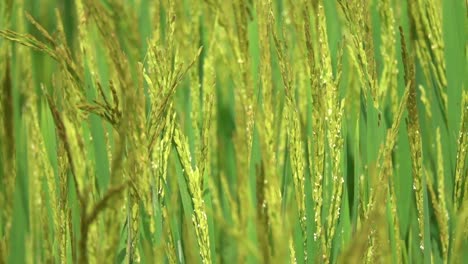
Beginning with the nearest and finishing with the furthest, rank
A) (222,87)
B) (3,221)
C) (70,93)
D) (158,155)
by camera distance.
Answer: (158,155)
(70,93)
(3,221)
(222,87)

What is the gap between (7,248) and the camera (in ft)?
5.03

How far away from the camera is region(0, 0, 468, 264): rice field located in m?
1.08

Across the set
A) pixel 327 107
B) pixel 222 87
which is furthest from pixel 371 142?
pixel 222 87

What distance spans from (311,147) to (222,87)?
56cm

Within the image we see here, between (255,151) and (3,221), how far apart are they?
1.76ft

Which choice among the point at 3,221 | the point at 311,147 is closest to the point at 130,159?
the point at 311,147

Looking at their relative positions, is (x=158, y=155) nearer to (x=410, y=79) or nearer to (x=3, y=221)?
(x=410, y=79)

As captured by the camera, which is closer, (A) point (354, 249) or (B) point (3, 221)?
(A) point (354, 249)

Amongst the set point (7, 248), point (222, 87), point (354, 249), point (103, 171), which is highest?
point (222, 87)

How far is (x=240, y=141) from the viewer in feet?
2.94

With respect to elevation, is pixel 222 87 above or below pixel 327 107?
above

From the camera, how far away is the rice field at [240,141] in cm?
108

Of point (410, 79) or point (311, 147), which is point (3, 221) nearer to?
point (311, 147)

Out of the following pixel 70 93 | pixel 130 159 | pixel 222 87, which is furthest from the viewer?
pixel 222 87
